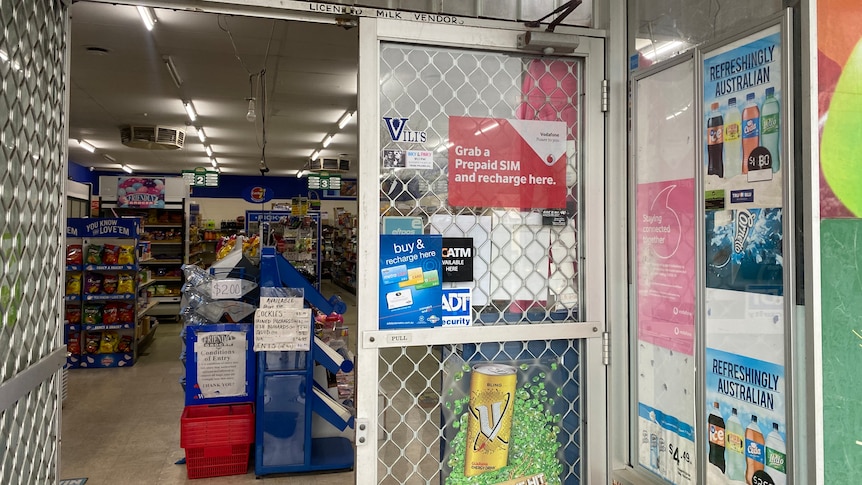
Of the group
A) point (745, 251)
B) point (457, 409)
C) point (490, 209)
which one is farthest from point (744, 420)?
point (490, 209)

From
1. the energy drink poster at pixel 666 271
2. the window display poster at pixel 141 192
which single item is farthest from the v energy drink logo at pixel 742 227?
the window display poster at pixel 141 192

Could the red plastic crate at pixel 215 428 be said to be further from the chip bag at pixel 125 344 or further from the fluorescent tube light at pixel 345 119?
the fluorescent tube light at pixel 345 119

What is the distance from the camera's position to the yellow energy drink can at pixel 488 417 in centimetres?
214

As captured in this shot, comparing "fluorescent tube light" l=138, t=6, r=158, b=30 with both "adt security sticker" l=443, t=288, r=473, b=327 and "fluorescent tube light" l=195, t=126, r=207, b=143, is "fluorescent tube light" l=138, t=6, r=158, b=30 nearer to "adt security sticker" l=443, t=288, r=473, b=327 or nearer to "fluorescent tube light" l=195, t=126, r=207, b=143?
"adt security sticker" l=443, t=288, r=473, b=327

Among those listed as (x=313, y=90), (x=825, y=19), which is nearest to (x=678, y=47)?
(x=825, y=19)

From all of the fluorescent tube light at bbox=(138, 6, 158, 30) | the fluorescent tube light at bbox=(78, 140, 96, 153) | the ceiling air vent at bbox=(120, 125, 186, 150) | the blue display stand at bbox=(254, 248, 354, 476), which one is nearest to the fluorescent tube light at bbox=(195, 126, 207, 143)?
the ceiling air vent at bbox=(120, 125, 186, 150)

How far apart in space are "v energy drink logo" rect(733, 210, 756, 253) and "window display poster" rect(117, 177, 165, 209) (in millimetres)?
11521

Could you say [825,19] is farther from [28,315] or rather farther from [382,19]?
[28,315]

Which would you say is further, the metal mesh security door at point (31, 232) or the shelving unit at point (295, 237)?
the shelving unit at point (295, 237)

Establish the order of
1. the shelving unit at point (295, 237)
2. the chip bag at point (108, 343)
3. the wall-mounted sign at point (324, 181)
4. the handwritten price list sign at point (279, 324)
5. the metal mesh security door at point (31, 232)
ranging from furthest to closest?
the wall-mounted sign at point (324, 181), the shelving unit at point (295, 237), the chip bag at point (108, 343), the handwritten price list sign at point (279, 324), the metal mesh security door at point (31, 232)

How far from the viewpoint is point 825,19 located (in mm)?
1477

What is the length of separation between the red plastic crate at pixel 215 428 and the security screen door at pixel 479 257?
2219 millimetres

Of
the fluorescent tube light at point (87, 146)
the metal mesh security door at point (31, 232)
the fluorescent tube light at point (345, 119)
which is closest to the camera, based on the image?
the metal mesh security door at point (31, 232)

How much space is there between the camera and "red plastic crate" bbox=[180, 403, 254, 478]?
3988 millimetres
